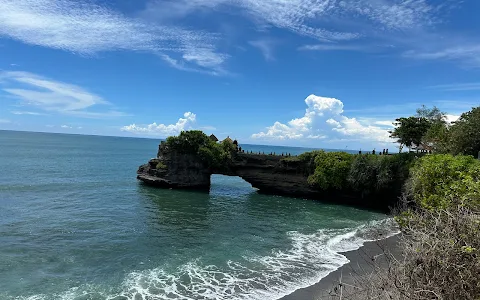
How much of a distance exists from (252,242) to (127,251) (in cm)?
912

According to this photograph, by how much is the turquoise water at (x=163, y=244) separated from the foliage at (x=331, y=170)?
144 inches

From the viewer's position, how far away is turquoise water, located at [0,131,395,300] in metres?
16.8

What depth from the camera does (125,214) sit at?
33156 mm

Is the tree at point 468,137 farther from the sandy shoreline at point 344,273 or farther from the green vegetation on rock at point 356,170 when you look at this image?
the sandy shoreline at point 344,273

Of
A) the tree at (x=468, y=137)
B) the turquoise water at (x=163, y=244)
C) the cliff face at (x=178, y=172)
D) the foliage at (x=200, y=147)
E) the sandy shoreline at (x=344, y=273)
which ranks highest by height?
the tree at (x=468, y=137)

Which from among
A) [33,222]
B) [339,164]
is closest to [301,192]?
[339,164]

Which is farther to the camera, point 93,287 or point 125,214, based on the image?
point 125,214

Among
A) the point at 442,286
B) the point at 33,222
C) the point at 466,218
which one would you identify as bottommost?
the point at 33,222

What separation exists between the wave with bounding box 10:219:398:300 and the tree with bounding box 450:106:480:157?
1931 centimetres

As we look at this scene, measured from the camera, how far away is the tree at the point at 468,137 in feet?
109

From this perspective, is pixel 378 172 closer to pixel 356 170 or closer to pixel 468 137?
pixel 356 170

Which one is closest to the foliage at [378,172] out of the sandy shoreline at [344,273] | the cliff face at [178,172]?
the sandy shoreline at [344,273]

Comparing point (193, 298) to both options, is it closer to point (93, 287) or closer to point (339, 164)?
point (93, 287)

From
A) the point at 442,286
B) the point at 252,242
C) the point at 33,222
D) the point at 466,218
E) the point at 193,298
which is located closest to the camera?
the point at 442,286
